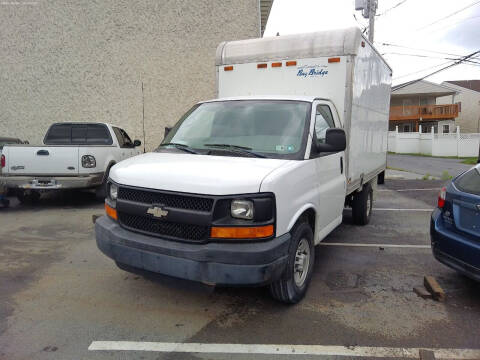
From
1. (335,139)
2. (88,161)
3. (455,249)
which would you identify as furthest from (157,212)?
(88,161)

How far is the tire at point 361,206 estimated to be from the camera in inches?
262

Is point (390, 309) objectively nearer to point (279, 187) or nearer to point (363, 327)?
point (363, 327)

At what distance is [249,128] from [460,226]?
2347 millimetres

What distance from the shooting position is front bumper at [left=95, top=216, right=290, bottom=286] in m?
2.97

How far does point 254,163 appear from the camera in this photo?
3.38 metres

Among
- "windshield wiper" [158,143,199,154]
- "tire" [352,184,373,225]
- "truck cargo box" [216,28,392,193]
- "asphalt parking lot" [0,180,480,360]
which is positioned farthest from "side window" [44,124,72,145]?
"tire" [352,184,373,225]

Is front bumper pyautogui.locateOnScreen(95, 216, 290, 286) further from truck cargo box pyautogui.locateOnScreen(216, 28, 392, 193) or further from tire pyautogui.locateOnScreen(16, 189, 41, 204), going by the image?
tire pyautogui.locateOnScreen(16, 189, 41, 204)

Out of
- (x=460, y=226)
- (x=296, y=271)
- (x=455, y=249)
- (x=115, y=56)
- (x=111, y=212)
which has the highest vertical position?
(x=115, y=56)

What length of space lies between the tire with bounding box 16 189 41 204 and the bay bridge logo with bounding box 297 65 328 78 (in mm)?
6592

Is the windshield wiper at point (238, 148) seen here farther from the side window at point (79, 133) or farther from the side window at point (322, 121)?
the side window at point (79, 133)

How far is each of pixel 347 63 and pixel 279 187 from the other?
2.60 metres

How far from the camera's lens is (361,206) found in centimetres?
672

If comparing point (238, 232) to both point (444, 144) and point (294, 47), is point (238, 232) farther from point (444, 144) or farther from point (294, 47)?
point (444, 144)

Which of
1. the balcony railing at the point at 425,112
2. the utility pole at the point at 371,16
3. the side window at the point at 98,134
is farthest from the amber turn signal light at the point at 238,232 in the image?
the balcony railing at the point at 425,112
